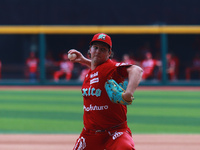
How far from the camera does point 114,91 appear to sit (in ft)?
11.4

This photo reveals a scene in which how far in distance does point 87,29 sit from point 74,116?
1192cm

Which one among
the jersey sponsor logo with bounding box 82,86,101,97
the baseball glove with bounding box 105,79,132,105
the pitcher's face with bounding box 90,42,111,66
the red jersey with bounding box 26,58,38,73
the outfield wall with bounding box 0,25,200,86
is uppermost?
the outfield wall with bounding box 0,25,200,86

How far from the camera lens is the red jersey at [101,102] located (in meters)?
3.81

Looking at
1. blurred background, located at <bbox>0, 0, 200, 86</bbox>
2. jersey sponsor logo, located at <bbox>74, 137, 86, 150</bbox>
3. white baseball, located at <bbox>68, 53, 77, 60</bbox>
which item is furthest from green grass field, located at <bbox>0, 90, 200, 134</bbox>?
blurred background, located at <bbox>0, 0, 200, 86</bbox>

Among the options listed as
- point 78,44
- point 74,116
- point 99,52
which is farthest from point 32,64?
point 99,52

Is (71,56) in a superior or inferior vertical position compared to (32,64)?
inferior

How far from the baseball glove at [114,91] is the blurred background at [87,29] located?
17789 millimetres

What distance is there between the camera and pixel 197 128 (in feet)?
27.7

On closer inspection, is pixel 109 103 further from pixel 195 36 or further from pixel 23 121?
pixel 195 36

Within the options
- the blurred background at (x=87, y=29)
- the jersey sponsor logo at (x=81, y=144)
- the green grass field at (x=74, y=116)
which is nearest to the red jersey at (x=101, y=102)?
the jersey sponsor logo at (x=81, y=144)

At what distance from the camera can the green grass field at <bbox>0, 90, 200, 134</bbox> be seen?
8352 millimetres

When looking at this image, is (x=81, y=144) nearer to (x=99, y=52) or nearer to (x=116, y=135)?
(x=116, y=135)

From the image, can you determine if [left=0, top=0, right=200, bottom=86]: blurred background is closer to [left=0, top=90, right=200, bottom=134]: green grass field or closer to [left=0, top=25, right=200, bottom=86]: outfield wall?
[left=0, top=25, right=200, bottom=86]: outfield wall

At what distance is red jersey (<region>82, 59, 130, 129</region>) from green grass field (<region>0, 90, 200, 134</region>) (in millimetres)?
4181
